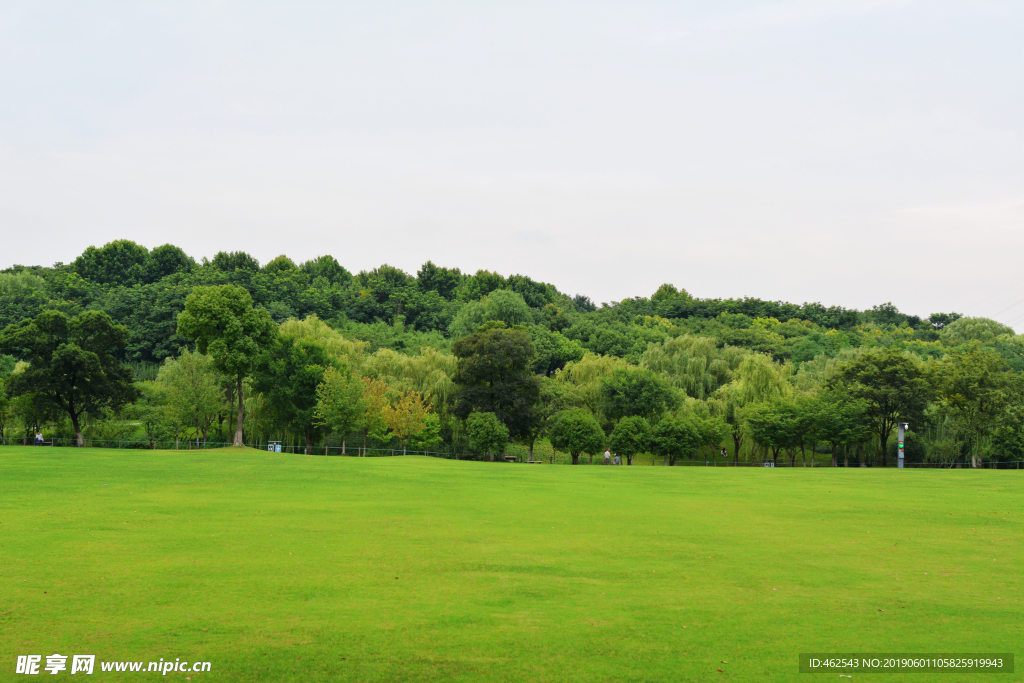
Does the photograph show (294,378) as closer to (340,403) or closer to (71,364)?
(340,403)

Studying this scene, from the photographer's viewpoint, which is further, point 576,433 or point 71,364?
point 576,433

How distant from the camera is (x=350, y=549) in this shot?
47.3 feet

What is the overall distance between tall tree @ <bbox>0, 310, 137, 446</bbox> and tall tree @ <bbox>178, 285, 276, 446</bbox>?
6037 mm

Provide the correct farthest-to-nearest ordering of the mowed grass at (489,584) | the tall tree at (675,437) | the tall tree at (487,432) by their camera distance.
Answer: the tall tree at (675,437), the tall tree at (487,432), the mowed grass at (489,584)

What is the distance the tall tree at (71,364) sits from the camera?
174 ft

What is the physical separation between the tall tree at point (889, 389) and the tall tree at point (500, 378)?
27864 millimetres

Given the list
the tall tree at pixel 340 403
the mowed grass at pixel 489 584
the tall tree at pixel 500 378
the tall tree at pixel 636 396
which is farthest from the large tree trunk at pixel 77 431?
the tall tree at pixel 636 396

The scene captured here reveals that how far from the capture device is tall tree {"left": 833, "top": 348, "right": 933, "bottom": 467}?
201ft

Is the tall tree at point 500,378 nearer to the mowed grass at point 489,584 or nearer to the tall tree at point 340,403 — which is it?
the tall tree at point 340,403

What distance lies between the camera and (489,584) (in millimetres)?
11883

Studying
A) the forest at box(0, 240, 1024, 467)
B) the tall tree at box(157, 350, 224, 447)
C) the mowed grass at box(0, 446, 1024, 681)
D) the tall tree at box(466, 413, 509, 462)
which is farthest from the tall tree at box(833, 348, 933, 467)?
the tall tree at box(157, 350, 224, 447)

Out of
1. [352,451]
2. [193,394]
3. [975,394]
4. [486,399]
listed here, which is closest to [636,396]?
[486,399]

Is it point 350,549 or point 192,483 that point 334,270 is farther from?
point 350,549

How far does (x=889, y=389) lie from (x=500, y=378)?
33007mm
